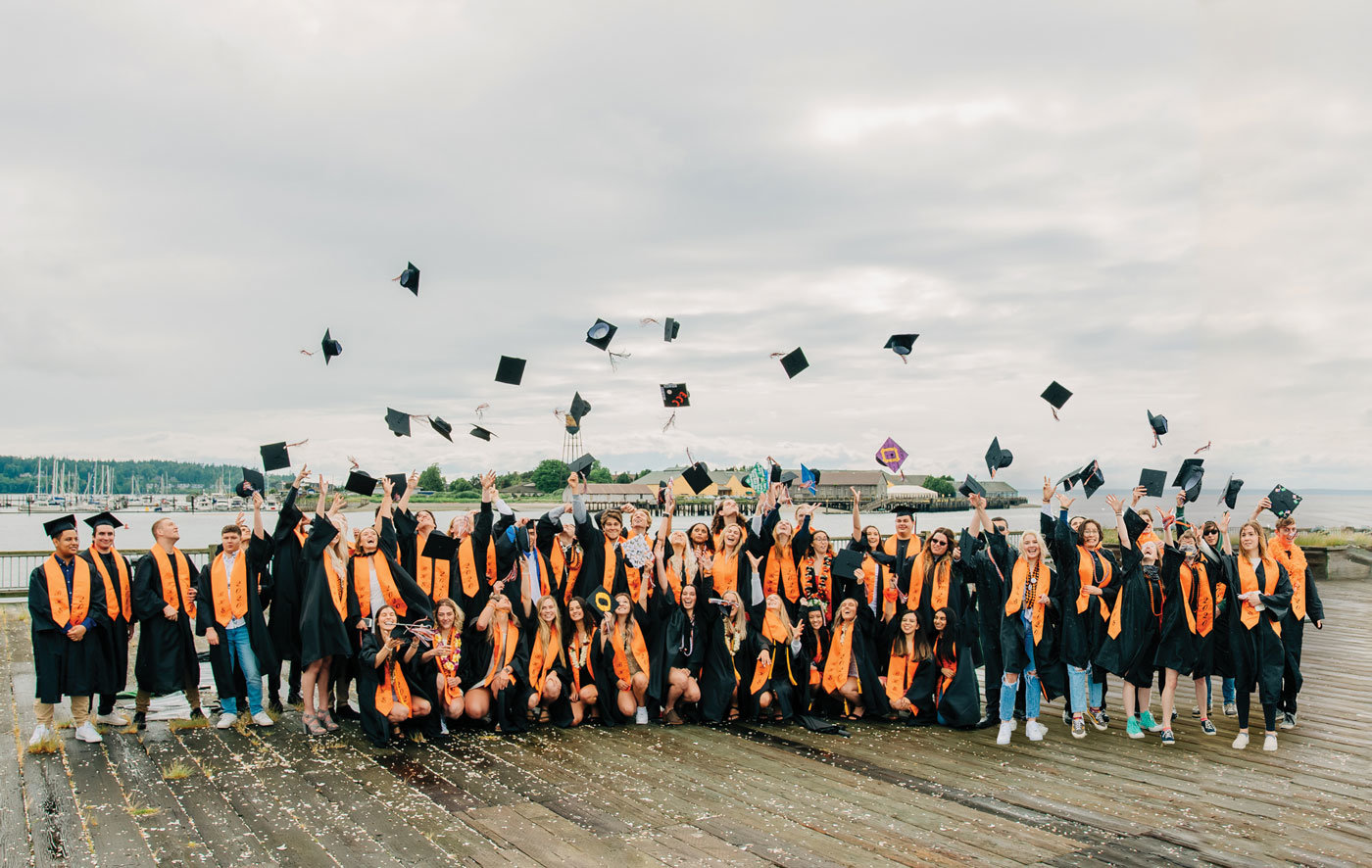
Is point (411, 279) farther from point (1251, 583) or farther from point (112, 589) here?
point (1251, 583)

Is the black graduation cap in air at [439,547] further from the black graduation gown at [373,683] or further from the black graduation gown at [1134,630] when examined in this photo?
the black graduation gown at [1134,630]

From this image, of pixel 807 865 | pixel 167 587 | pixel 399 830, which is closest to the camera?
pixel 807 865

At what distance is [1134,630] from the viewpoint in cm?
721

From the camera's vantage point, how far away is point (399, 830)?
496cm

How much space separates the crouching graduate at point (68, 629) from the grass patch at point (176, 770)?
102 cm

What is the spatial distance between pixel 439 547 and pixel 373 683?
1.38 metres

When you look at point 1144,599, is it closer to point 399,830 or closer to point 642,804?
point 642,804

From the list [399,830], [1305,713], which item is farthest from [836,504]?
[399,830]

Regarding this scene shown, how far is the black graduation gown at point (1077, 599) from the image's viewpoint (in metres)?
7.19

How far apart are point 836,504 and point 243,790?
57131mm

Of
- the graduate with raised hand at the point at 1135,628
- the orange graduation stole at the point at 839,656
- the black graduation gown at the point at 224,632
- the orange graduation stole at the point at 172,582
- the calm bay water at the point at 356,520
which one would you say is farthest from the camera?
the calm bay water at the point at 356,520

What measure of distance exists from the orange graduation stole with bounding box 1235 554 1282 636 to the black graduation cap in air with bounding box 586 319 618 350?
563 centimetres

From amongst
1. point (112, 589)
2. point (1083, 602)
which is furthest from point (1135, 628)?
point (112, 589)

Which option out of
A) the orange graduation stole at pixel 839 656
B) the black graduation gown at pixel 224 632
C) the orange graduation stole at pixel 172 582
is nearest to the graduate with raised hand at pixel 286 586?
the black graduation gown at pixel 224 632
